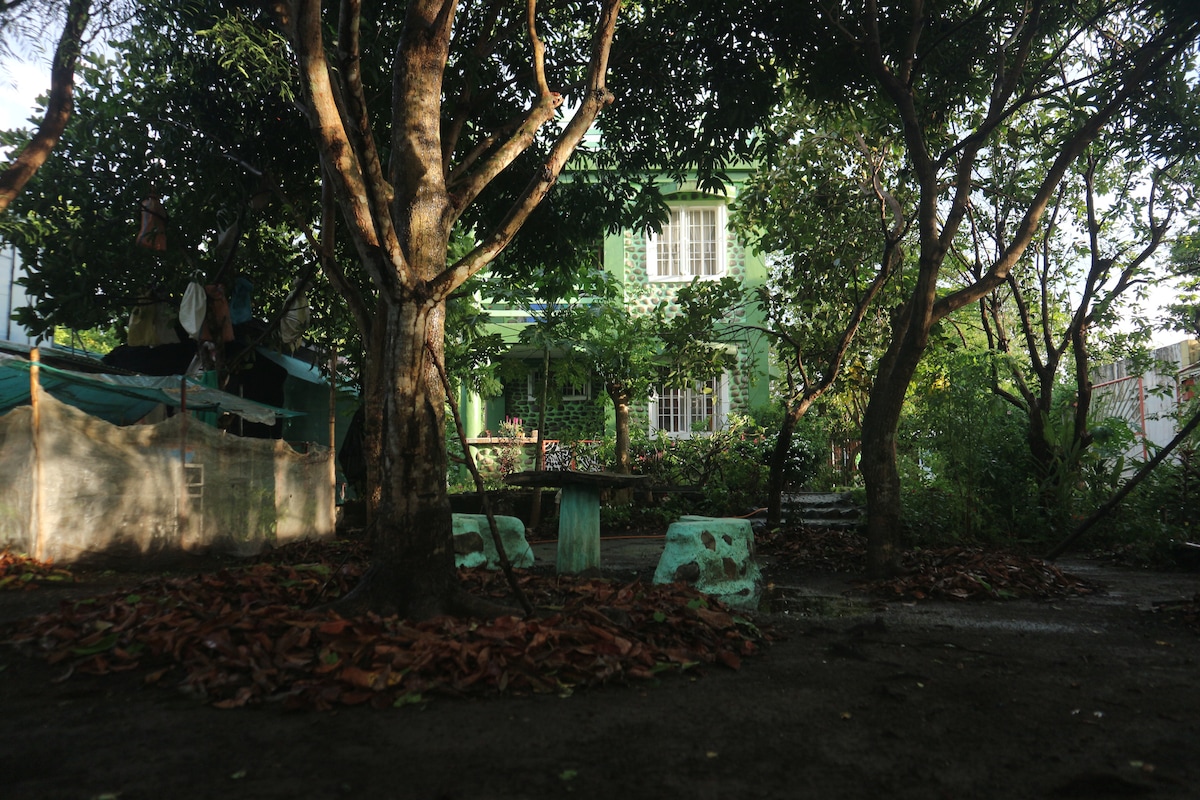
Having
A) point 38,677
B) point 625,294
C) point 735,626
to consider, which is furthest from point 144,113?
point 625,294

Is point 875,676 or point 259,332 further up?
point 259,332

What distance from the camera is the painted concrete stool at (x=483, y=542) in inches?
309

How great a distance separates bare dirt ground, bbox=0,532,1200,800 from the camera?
2.76 meters

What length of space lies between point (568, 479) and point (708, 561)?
1.37 m

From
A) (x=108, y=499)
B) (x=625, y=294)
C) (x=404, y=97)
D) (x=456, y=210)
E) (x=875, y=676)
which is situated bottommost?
(x=875, y=676)

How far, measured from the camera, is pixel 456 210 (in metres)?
5.43

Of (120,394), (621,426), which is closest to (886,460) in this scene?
(621,426)

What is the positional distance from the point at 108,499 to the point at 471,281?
585 cm

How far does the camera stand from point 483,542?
8.05 m

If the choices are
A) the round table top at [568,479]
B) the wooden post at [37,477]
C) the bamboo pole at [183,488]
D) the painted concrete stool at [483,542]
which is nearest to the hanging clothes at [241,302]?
the bamboo pole at [183,488]

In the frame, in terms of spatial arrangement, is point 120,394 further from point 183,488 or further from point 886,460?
point 886,460

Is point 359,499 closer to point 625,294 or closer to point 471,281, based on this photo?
point 471,281

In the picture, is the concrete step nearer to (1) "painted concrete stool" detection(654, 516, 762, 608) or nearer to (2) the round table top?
(1) "painted concrete stool" detection(654, 516, 762, 608)

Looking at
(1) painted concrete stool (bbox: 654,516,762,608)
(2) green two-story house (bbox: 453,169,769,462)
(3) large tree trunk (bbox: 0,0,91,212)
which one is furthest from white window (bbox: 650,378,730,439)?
(3) large tree trunk (bbox: 0,0,91,212)
